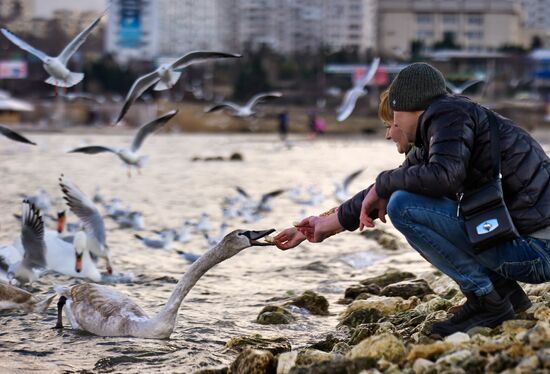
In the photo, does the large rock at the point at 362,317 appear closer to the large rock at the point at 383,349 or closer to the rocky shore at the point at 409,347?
the rocky shore at the point at 409,347

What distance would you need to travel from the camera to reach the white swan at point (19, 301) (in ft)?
24.5

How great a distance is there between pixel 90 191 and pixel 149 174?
15.7 ft

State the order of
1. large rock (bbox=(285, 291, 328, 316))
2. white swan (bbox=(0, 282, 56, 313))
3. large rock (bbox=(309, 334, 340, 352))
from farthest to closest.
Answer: large rock (bbox=(285, 291, 328, 316)) → white swan (bbox=(0, 282, 56, 313)) → large rock (bbox=(309, 334, 340, 352))

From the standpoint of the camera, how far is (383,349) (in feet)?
15.0

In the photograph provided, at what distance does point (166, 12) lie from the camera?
467 feet

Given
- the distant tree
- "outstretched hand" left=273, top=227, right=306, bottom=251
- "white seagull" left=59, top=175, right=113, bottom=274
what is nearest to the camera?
"outstretched hand" left=273, top=227, right=306, bottom=251

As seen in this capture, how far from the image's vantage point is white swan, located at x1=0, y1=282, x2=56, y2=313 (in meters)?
7.48

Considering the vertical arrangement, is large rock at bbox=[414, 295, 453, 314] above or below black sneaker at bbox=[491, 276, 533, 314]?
below

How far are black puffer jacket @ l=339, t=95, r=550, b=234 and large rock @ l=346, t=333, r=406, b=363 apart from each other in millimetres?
647

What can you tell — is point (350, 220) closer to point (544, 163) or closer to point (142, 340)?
point (544, 163)

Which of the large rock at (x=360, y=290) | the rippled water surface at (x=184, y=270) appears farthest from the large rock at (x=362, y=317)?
Answer: the large rock at (x=360, y=290)

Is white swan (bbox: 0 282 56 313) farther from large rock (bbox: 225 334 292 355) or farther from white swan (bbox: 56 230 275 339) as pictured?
large rock (bbox: 225 334 292 355)

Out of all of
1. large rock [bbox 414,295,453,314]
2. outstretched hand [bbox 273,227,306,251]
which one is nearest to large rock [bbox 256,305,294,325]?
large rock [bbox 414,295,453,314]

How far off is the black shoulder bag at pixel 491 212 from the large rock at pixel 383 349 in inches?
21.4
